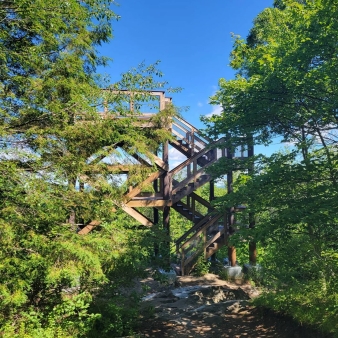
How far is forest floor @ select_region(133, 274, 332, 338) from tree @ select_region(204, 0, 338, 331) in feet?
1.42

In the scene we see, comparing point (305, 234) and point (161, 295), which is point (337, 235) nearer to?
point (305, 234)

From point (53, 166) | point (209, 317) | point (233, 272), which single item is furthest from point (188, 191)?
point (53, 166)

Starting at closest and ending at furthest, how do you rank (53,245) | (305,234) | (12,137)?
(53,245)
(12,137)
(305,234)

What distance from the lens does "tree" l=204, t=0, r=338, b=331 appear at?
4.79 metres

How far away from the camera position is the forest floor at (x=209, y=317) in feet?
18.0

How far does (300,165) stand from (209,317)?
4.17 m

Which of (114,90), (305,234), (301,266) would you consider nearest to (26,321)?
(114,90)

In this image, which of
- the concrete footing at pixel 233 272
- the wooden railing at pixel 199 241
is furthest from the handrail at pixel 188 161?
the concrete footing at pixel 233 272

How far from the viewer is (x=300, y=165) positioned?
5730mm

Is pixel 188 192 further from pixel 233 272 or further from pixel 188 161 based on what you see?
pixel 233 272

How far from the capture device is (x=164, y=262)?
5.21 m

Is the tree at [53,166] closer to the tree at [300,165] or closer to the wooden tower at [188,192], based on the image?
the tree at [300,165]

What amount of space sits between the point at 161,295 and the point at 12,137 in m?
6.43

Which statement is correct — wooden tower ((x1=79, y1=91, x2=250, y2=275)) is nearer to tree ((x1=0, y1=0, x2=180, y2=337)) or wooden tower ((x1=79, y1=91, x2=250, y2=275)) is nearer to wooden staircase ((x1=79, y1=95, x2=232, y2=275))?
wooden staircase ((x1=79, y1=95, x2=232, y2=275))
